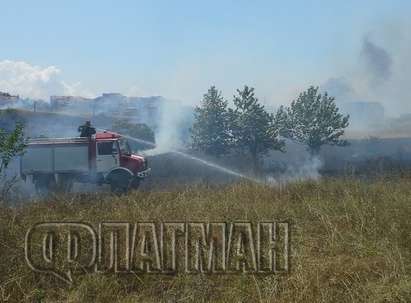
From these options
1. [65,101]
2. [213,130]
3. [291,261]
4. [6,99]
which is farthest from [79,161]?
[65,101]

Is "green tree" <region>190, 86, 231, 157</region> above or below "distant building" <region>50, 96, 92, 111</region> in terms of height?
below

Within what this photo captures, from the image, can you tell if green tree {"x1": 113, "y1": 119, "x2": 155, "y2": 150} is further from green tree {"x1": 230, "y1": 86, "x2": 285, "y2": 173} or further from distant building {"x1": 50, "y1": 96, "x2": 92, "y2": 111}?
distant building {"x1": 50, "y1": 96, "x2": 92, "y2": 111}

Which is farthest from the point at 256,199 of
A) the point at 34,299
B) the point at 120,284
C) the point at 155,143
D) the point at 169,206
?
the point at 155,143

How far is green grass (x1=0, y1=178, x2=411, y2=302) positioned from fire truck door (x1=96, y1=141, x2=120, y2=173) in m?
8.97

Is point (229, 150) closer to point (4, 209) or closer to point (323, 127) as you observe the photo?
point (323, 127)

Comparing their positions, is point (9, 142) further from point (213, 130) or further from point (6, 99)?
point (6, 99)

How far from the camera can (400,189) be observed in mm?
7812

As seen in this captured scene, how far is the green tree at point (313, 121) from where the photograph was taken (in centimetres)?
2227

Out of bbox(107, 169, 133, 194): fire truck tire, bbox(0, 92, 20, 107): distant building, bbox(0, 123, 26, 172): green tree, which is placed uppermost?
bbox(0, 92, 20, 107): distant building

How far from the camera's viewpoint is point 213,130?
21812mm

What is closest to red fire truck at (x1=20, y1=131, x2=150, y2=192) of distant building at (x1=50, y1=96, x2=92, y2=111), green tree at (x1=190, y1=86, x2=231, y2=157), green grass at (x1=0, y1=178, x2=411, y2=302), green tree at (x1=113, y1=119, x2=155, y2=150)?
green tree at (x1=190, y1=86, x2=231, y2=157)

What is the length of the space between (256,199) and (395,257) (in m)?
3.54

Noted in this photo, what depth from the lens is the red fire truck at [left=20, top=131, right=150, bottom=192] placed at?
15984 millimetres

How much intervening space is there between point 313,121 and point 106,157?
1101 centimetres
